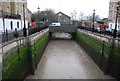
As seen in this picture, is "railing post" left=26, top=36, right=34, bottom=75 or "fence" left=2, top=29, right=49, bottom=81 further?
"railing post" left=26, top=36, right=34, bottom=75

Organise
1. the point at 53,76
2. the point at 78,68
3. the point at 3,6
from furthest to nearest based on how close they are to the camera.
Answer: the point at 3,6, the point at 78,68, the point at 53,76

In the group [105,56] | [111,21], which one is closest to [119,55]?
[105,56]

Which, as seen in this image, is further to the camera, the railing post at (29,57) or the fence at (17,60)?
the railing post at (29,57)

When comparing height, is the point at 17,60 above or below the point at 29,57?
above

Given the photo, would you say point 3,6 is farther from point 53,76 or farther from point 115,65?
point 115,65

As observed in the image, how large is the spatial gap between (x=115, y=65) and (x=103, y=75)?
1.56 m

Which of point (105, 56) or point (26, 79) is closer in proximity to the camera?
point (26, 79)

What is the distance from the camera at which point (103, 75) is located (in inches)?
558

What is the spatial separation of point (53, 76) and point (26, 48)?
3598 millimetres

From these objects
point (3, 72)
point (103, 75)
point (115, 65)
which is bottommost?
point (103, 75)

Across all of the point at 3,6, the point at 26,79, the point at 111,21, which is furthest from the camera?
the point at 111,21

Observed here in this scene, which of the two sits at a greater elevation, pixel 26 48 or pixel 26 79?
pixel 26 48

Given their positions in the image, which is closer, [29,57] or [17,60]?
[17,60]

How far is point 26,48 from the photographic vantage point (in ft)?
45.9
